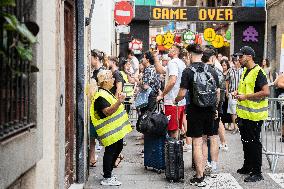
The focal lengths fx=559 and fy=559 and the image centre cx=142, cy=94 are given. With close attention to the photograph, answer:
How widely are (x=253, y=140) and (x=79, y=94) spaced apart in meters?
2.66

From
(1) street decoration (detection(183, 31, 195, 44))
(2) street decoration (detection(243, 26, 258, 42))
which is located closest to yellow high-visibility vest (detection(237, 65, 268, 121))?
(2) street decoration (detection(243, 26, 258, 42))

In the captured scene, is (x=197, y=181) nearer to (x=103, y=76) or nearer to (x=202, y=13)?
(x=103, y=76)

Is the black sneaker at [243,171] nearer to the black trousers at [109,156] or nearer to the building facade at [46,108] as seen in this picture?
the black trousers at [109,156]

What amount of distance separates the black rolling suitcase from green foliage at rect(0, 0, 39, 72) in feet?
19.0

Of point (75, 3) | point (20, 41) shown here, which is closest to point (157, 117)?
point (75, 3)

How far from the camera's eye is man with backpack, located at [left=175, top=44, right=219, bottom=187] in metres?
7.66

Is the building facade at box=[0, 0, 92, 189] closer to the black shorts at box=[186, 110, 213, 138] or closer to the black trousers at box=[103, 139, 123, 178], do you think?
the black trousers at box=[103, 139, 123, 178]

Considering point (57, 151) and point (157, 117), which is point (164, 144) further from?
point (57, 151)

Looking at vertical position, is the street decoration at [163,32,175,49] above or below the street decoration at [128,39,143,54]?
above

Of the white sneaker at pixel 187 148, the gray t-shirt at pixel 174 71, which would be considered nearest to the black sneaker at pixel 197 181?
the gray t-shirt at pixel 174 71

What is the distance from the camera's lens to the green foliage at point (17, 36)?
85.0 inches

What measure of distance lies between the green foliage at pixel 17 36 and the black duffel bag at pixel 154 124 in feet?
20.5

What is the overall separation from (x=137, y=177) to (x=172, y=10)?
2094cm

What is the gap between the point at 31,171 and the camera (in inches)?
166
